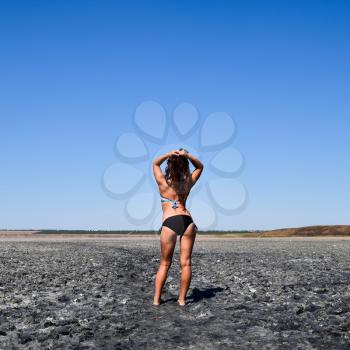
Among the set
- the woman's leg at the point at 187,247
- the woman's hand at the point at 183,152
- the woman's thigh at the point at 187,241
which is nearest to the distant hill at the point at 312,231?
the woman's leg at the point at 187,247

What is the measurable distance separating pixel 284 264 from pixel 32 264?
33.4 ft

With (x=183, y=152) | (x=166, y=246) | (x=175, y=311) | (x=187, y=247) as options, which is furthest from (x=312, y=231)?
(x=183, y=152)

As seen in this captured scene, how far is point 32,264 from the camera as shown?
850 inches

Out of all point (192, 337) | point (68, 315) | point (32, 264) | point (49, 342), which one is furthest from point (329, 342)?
point (32, 264)

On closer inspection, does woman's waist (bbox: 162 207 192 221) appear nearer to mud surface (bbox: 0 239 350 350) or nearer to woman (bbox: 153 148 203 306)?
woman (bbox: 153 148 203 306)

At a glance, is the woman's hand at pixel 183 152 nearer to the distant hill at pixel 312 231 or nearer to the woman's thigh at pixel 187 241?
the woman's thigh at pixel 187 241

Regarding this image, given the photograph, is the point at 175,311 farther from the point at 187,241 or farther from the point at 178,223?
the point at 178,223

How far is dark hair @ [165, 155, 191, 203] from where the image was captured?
10141mm

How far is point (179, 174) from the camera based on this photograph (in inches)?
400

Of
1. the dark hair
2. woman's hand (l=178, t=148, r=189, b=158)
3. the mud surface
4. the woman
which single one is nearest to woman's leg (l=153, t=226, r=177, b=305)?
the woman

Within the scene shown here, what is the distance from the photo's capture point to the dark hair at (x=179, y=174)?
33.3ft

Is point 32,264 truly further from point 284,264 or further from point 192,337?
point 192,337

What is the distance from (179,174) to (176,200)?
0.51 meters

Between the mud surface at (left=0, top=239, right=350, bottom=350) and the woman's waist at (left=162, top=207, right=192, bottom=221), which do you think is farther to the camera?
the woman's waist at (left=162, top=207, right=192, bottom=221)
